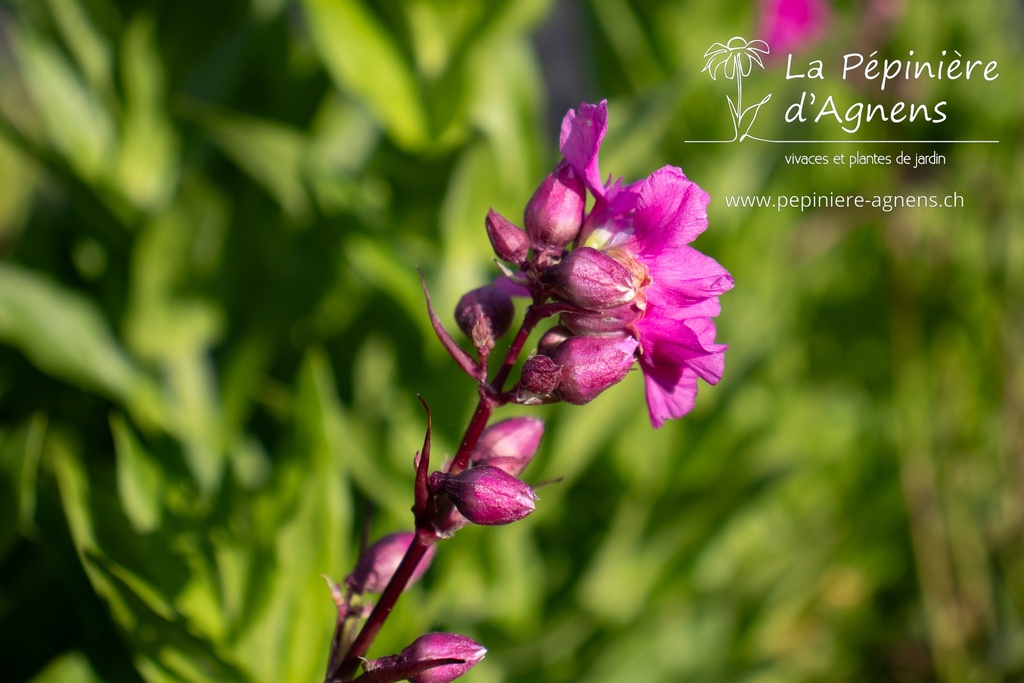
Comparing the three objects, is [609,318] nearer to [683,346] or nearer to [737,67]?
[683,346]

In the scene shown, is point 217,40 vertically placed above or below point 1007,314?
above

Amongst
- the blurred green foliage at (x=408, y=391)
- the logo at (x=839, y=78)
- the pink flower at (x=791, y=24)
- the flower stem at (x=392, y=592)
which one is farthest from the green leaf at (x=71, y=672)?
the pink flower at (x=791, y=24)

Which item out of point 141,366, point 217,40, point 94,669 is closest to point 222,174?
point 217,40

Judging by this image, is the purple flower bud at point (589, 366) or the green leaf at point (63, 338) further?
the green leaf at point (63, 338)

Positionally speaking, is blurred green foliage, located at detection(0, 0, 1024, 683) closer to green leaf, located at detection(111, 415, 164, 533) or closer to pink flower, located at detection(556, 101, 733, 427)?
green leaf, located at detection(111, 415, 164, 533)

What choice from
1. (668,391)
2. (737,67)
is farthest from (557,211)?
(737,67)

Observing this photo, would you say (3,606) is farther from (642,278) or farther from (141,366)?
(642,278)

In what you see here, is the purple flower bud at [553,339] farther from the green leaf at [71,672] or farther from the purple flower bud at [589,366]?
the green leaf at [71,672]
